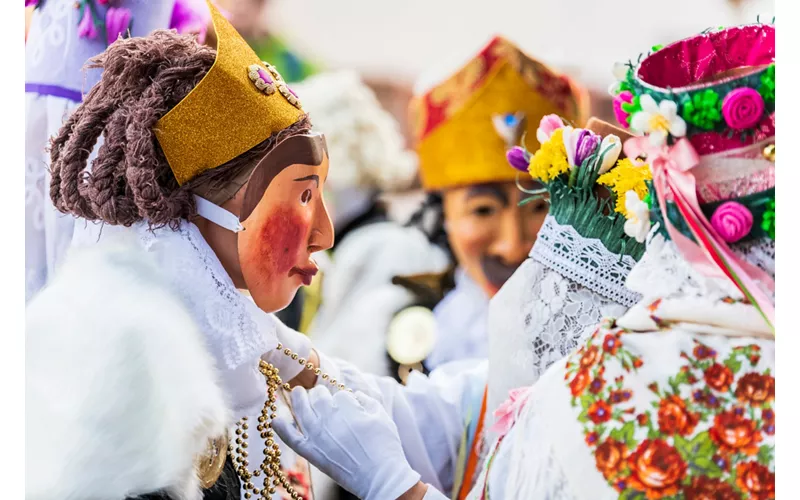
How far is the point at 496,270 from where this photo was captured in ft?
8.25

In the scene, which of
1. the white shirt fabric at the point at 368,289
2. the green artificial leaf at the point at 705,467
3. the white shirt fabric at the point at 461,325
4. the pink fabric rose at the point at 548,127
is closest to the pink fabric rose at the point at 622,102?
the pink fabric rose at the point at 548,127

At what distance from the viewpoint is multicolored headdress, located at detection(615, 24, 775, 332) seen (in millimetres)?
1133

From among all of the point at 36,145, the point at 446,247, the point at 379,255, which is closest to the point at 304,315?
the point at 379,255

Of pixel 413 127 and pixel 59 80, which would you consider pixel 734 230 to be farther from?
pixel 413 127

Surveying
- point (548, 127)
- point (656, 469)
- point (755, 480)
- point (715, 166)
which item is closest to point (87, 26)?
point (548, 127)

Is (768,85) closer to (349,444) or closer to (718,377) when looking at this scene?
(718,377)

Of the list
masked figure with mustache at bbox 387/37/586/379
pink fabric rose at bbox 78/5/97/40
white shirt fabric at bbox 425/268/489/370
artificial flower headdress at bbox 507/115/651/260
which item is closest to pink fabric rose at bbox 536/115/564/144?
artificial flower headdress at bbox 507/115/651/260

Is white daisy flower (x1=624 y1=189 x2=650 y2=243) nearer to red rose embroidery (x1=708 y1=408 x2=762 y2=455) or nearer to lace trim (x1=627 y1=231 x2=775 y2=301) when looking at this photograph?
lace trim (x1=627 y1=231 x2=775 y2=301)

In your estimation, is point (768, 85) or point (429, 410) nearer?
point (768, 85)

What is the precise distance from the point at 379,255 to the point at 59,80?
1541mm

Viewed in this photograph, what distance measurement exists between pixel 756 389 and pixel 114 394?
3.01 ft

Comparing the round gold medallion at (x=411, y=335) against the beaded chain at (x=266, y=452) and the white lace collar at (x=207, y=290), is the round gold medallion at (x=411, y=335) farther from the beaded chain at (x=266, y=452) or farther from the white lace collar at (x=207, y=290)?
the white lace collar at (x=207, y=290)

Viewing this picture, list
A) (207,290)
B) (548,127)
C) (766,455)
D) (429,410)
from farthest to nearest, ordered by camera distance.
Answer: (429,410) < (548,127) < (207,290) < (766,455)

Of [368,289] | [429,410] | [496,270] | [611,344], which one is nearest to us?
[611,344]
